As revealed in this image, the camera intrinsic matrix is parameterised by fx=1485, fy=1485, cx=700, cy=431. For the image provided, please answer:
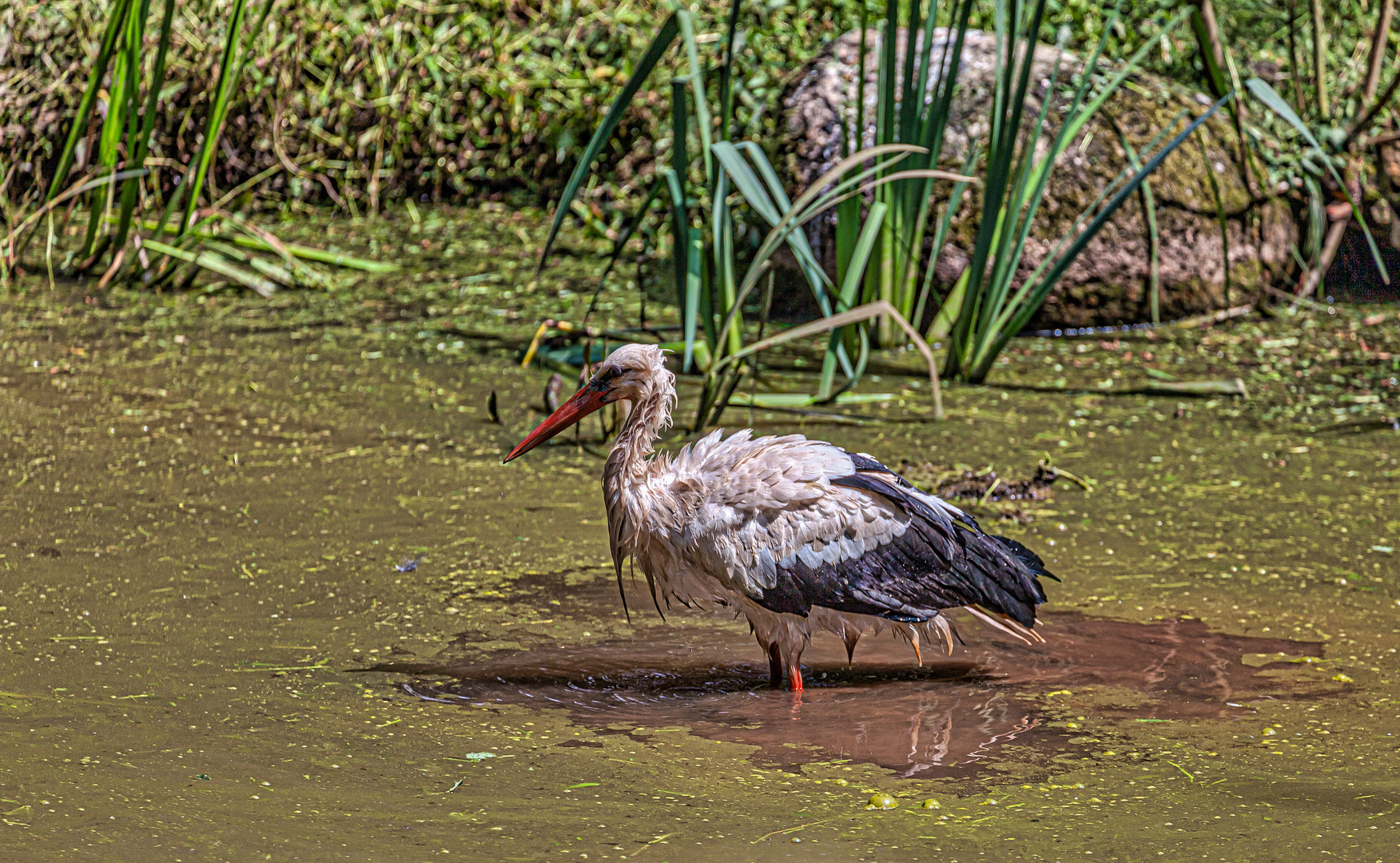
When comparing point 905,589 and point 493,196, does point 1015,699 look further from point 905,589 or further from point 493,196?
point 493,196

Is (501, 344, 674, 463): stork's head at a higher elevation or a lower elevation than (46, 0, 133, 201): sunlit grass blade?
lower

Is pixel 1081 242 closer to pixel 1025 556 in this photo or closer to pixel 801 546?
pixel 1025 556

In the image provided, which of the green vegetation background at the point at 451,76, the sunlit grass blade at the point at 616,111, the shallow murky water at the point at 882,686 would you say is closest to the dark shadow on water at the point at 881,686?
Answer: the shallow murky water at the point at 882,686

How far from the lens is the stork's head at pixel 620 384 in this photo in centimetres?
351

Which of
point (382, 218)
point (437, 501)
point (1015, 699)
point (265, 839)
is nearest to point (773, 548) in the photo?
point (1015, 699)

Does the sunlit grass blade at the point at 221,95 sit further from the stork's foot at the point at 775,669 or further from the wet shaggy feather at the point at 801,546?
the stork's foot at the point at 775,669

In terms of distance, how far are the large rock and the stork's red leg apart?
146 inches

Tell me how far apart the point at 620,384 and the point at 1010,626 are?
1.07 metres

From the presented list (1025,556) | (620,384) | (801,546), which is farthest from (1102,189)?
(801,546)

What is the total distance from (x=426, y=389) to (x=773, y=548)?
2.85 metres

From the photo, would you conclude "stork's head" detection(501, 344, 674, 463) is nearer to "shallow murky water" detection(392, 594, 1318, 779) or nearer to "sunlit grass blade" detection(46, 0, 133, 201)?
"shallow murky water" detection(392, 594, 1318, 779)

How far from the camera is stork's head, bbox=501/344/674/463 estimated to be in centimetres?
351

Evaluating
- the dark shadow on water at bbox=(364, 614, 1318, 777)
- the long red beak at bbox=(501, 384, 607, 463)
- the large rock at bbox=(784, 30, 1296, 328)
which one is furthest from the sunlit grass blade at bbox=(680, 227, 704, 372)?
the large rock at bbox=(784, 30, 1296, 328)

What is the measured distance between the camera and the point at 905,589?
3342 millimetres
